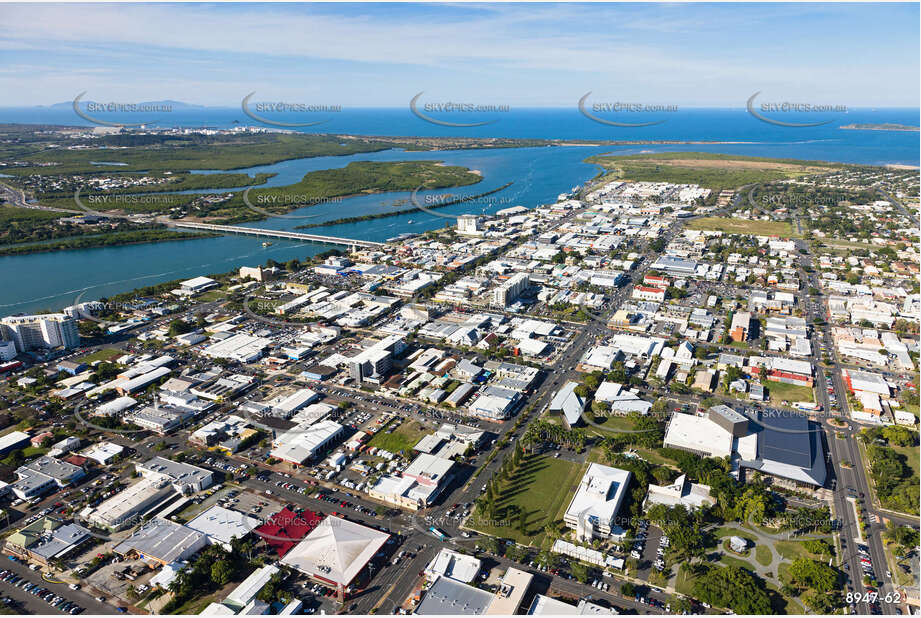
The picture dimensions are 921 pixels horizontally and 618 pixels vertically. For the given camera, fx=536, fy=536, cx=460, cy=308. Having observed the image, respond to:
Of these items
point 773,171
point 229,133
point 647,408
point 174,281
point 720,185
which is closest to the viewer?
point 647,408

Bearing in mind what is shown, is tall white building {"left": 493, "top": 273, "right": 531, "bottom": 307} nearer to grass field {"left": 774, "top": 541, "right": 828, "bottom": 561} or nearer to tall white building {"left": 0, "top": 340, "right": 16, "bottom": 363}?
grass field {"left": 774, "top": 541, "right": 828, "bottom": 561}

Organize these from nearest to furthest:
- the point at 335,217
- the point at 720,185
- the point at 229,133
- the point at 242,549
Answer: the point at 242,549 < the point at 335,217 < the point at 720,185 < the point at 229,133

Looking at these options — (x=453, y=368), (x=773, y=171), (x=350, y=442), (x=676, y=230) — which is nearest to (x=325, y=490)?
(x=350, y=442)

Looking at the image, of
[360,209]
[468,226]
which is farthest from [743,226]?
[360,209]

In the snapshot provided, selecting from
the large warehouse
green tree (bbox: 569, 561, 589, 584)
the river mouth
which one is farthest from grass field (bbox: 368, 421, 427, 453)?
the river mouth

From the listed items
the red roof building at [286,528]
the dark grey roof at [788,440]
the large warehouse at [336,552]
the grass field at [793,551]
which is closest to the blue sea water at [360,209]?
the red roof building at [286,528]

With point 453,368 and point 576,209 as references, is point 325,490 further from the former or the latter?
point 576,209

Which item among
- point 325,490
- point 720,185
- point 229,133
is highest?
point 229,133
